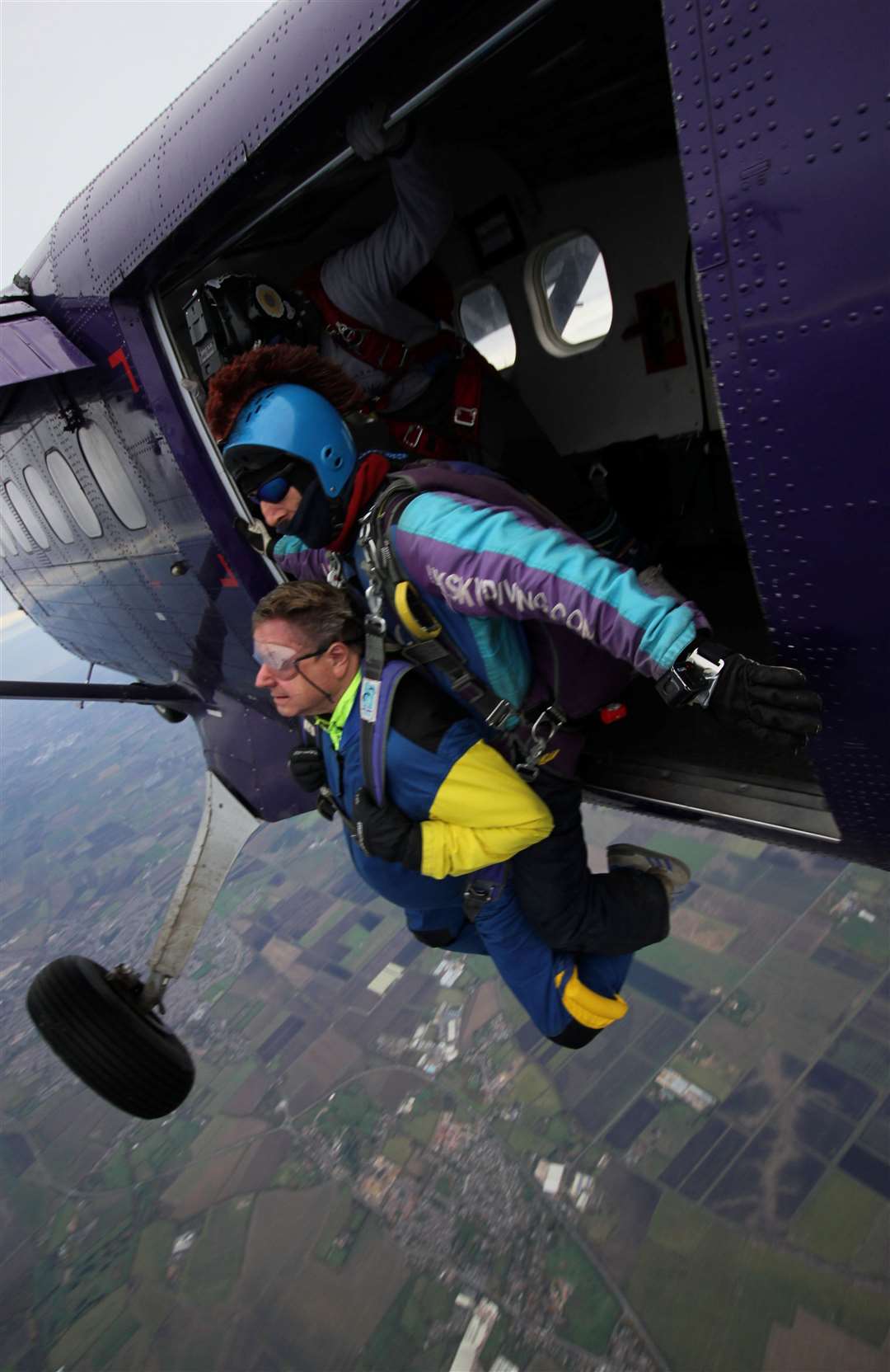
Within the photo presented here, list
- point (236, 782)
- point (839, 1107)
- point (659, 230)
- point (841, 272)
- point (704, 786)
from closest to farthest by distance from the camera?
point (841, 272)
point (704, 786)
point (659, 230)
point (236, 782)
point (839, 1107)

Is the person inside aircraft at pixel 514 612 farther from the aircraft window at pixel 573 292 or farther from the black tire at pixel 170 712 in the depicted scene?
the black tire at pixel 170 712

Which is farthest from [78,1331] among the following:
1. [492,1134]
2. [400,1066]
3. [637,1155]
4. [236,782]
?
[236,782]

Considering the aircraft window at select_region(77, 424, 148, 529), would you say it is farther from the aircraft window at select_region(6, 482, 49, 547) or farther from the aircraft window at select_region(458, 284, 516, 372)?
the aircraft window at select_region(458, 284, 516, 372)

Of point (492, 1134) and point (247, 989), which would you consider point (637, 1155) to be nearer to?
point (492, 1134)

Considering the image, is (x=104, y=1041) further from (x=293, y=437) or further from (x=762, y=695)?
(x=762, y=695)

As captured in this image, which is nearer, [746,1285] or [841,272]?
[841,272]

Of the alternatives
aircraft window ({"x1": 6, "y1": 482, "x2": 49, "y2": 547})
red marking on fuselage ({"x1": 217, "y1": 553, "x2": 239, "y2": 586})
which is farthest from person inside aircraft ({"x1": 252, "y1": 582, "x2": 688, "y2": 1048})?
aircraft window ({"x1": 6, "y1": 482, "x2": 49, "y2": 547})

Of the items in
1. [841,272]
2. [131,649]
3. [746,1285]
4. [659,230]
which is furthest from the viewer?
[746,1285]

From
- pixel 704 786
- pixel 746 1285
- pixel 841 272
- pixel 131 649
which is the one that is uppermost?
pixel 841 272
